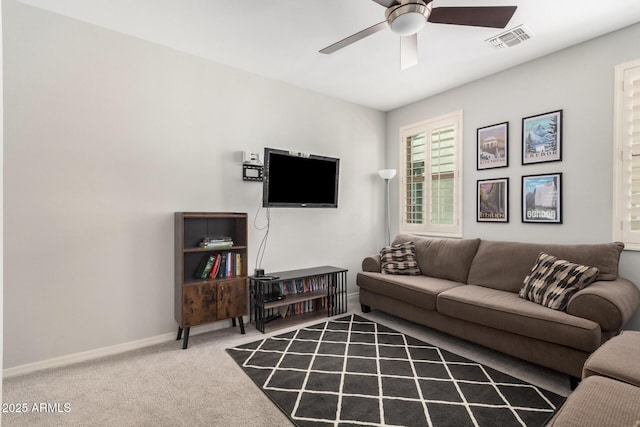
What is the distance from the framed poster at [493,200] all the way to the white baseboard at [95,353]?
308 centimetres

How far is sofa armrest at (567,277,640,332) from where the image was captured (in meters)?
2.29

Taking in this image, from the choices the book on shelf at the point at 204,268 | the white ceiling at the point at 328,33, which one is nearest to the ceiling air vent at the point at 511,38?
the white ceiling at the point at 328,33

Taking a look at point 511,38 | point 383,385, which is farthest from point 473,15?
point 383,385

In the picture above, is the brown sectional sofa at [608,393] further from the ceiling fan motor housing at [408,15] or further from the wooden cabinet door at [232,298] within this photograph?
the wooden cabinet door at [232,298]

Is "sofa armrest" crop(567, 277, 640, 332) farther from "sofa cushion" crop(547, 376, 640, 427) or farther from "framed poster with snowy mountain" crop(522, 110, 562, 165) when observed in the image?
"framed poster with snowy mountain" crop(522, 110, 562, 165)

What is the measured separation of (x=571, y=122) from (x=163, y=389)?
4074 millimetres

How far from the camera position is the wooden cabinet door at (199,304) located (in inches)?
118

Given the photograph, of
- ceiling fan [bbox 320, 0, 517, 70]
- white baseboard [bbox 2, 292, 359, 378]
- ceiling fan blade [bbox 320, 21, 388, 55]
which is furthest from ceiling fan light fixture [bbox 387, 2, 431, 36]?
white baseboard [bbox 2, 292, 359, 378]

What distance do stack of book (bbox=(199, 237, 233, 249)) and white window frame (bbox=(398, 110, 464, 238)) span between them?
Result: 2539mm

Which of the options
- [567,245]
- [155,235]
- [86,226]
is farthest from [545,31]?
[86,226]

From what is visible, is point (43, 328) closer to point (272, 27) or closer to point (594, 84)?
point (272, 27)

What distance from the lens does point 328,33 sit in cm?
296

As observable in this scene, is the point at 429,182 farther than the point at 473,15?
Yes

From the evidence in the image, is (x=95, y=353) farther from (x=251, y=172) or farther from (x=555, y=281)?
Answer: (x=555, y=281)
